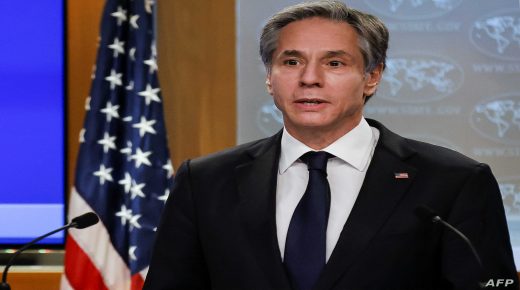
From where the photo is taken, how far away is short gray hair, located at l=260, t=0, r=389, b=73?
2.37 meters

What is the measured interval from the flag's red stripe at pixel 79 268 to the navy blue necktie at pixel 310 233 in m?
2.16

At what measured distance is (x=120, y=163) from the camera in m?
4.23

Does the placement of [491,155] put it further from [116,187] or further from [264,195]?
[264,195]

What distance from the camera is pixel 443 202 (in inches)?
86.6

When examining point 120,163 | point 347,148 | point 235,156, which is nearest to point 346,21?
point 347,148

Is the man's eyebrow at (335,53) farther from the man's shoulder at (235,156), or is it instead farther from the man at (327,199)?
the man's shoulder at (235,156)

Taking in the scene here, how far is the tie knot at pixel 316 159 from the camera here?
2.29 metres

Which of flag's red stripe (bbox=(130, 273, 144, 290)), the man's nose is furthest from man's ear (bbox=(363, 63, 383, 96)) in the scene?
flag's red stripe (bbox=(130, 273, 144, 290))

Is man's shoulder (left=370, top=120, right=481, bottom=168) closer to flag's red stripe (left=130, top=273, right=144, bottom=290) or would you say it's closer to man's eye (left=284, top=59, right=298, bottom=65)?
man's eye (left=284, top=59, right=298, bottom=65)

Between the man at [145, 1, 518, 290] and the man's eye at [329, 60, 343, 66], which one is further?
the man's eye at [329, 60, 343, 66]

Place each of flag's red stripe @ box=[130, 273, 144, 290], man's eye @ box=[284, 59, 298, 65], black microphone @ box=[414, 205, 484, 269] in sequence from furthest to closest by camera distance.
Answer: flag's red stripe @ box=[130, 273, 144, 290] → man's eye @ box=[284, 59, 298, 65] → black microphone @ box=[414, 205, 484, 269]

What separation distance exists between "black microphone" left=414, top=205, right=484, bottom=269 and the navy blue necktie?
0.85 ft

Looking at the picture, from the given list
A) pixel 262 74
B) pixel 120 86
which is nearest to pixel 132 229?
pixel 120 86

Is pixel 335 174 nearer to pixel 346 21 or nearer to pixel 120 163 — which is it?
pixel 346 21
